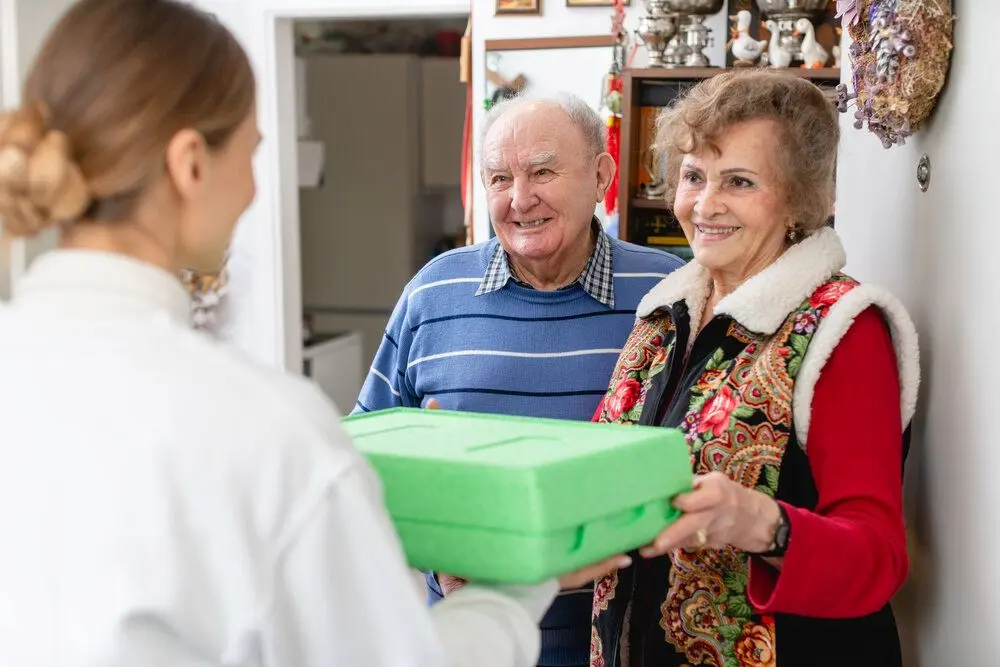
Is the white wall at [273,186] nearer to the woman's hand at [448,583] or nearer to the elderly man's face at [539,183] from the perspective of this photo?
the elderly man's face at [539,183]

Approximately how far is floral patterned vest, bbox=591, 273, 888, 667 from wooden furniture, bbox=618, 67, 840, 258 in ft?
7.10

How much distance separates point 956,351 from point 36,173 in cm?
105

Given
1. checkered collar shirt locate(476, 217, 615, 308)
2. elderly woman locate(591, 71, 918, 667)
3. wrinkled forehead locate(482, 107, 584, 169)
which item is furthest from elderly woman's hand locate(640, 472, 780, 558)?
wrinkled forehead locate(482, 107, 584, 169)

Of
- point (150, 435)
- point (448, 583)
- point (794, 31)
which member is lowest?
point (448, 583)

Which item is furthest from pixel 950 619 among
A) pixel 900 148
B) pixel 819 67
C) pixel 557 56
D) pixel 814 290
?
pixel 557 56

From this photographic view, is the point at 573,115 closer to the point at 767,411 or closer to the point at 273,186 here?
the point at 767,411

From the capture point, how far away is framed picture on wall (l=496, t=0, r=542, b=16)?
4.20 m

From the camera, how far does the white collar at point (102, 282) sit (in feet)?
2.97

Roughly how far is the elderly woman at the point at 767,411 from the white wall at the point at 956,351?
79 mm

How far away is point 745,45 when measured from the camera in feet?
12.1

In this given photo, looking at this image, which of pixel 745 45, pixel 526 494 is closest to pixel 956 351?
pixel 526 494

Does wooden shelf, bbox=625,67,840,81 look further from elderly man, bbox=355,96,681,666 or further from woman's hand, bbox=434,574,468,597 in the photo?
woman's hand, bbox=434,574,468,597

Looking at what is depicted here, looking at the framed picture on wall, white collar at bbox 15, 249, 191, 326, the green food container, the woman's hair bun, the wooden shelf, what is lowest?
the green food container

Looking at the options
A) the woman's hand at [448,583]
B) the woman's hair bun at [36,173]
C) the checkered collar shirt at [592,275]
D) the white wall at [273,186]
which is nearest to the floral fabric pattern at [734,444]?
the woman's hand at [448,583]
